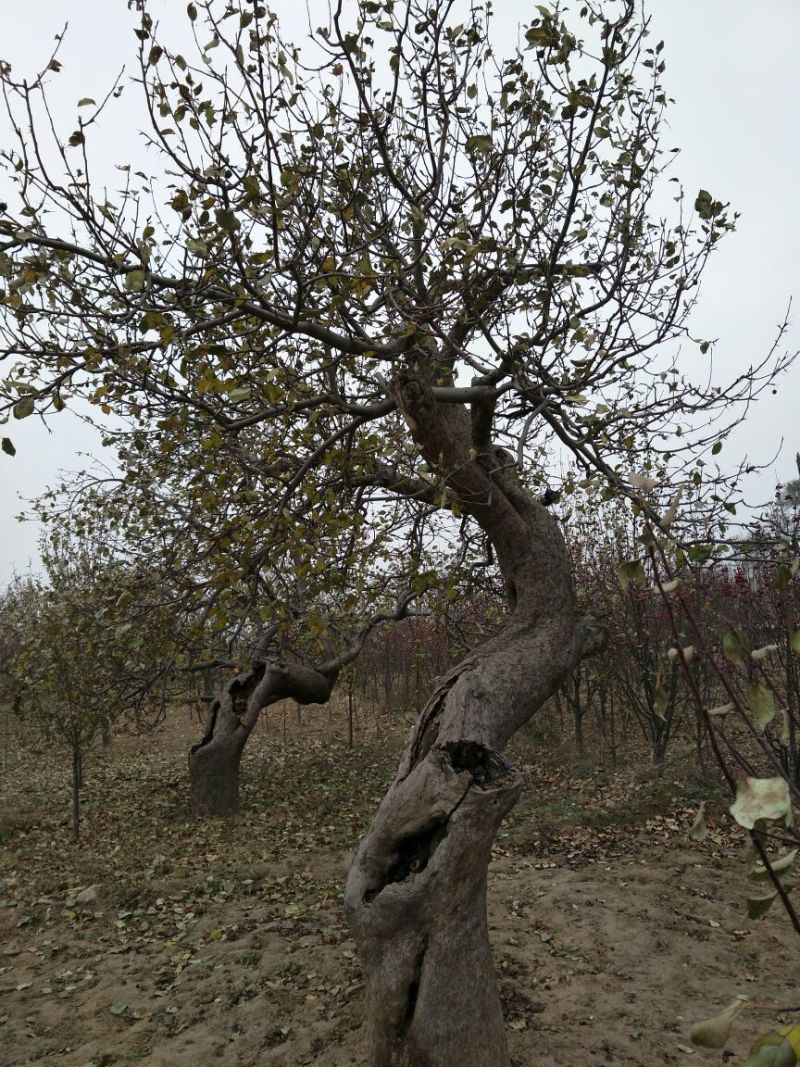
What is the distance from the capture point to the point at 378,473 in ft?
17.7

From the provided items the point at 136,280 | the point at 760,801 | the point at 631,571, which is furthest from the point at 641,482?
the point at 136,280

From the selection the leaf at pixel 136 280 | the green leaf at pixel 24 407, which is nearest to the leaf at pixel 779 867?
the leaf at pixel 136 280

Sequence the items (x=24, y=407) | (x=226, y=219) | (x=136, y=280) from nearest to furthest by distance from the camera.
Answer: (x=136, y=280)
(x=226, y=219)
(x=24, y=407)

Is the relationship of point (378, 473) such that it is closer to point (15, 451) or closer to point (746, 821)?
point (15, 451)

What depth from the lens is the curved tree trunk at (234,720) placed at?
9.09 meters

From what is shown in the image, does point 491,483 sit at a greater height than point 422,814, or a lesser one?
greater

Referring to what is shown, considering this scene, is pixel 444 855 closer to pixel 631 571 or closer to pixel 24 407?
pixel 631 571

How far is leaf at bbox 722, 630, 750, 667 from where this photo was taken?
1255 millimetres

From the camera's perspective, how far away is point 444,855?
3.48 meters

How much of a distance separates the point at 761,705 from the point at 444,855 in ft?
8.68

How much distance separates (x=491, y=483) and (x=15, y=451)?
2.90m

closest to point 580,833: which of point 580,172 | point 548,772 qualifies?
point 548,772

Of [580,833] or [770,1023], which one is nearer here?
[770,1023]

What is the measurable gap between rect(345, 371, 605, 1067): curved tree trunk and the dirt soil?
62cm
